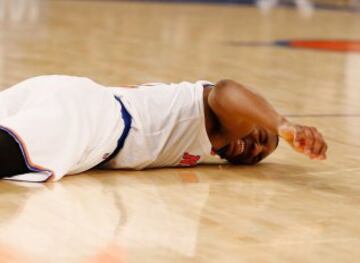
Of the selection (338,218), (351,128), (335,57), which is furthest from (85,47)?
(338,218)

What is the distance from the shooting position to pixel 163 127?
3.16 m

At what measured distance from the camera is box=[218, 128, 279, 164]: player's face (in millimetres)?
3314

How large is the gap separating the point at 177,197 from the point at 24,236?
64cm

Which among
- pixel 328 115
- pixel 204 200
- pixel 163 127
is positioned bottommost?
pixel 328 115

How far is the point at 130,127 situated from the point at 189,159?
28cm

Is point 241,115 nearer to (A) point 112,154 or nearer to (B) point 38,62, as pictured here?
(A) point 112,154

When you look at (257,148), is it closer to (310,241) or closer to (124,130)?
(124,130)

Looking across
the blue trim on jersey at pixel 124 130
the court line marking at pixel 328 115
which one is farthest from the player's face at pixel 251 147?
the court line marking at pixel 328 115

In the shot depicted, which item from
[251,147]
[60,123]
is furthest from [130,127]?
[251,147]

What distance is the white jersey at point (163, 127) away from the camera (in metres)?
3.14

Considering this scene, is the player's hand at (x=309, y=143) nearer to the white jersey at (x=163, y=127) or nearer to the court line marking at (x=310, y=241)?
the court line marking at (x=310, y=241)

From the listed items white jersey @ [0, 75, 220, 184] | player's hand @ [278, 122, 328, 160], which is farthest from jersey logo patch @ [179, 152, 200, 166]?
player's hand @ [278, 122, 328, 160]

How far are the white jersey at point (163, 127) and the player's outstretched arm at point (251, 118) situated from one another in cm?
9

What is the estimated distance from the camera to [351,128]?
14.2ft
